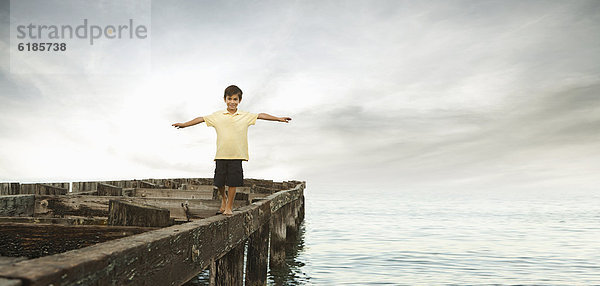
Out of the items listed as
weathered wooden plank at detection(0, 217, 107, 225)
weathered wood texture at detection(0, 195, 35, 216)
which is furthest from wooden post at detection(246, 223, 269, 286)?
weathered wood texture at detection(0, 195, 35, 216)

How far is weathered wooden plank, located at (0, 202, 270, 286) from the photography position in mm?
1527

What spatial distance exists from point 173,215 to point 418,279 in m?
8.04

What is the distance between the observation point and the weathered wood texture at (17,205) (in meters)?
→ 5.12

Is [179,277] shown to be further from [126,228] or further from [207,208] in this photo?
[207,208]

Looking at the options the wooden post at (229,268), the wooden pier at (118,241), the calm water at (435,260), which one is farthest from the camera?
the calm water at (435,260)

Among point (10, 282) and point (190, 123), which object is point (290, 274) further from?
point (10, 282)

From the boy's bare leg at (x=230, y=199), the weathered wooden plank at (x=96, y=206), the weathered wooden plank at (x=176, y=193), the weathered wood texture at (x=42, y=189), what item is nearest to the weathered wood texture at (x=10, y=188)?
the weathered wood texture at (x=42, y=189)

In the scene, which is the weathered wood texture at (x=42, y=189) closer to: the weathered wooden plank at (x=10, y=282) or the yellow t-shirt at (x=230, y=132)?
the yellow t-shirt at (x=230, y=132)

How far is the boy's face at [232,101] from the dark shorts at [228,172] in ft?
2.31

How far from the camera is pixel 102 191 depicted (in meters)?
6.83

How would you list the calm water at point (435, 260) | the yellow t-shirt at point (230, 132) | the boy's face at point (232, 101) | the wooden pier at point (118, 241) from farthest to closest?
1. the calm water at point (435, 260)
2. the boy's face at point (232, 101)
3. the yellow t-shirt at point (230, 132)
4. the wooden pier at point (118, 241)

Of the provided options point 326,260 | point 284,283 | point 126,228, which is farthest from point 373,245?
point 126,228

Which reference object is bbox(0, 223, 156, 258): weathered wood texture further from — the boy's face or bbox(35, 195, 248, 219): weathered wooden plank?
the boy's face

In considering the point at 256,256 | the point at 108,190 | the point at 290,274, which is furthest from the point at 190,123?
the point at 290,274
